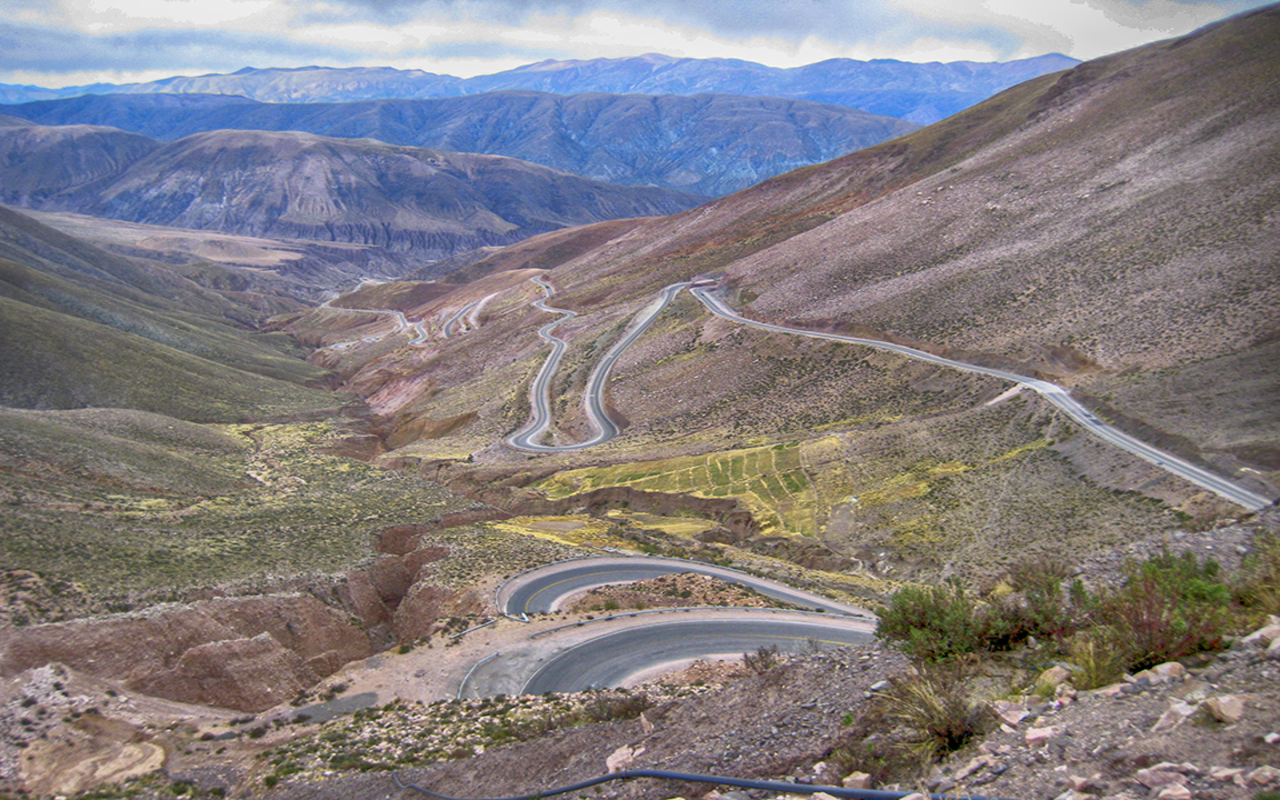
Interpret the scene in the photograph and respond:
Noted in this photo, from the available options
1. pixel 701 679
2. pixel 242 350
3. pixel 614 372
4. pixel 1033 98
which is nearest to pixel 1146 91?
pixel 1033 98

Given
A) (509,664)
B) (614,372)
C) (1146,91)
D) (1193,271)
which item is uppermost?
(1146,91)

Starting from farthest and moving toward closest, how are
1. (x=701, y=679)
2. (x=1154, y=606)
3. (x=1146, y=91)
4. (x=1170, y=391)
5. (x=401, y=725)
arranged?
(x=1146, y=91)
(x=1170, y=391)
(x=701, y=679)
(x=401, y=725)
(x=1154, y=606)

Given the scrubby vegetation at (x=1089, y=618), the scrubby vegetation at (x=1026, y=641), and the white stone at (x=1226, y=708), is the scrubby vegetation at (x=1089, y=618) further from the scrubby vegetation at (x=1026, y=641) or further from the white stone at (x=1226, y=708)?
the white stone at (x=1226, y=708)

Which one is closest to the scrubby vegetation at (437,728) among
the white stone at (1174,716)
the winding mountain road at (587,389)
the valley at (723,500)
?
the valley at (723,500)

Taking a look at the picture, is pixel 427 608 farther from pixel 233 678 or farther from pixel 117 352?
pixel 117 352

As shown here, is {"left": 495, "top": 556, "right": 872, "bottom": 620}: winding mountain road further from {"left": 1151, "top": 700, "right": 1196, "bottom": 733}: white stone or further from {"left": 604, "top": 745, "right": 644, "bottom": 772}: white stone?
{"left": 1151, "top": 700, "right": 1196, "bottom": 733}: white stone

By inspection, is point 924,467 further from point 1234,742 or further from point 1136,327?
point 1234,742

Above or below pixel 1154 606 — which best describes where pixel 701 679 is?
below

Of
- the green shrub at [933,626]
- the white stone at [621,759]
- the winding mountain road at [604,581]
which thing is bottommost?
the winding mountain road at [604,581]

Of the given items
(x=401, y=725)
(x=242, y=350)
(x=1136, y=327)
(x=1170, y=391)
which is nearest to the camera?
(x=401, y=725)
